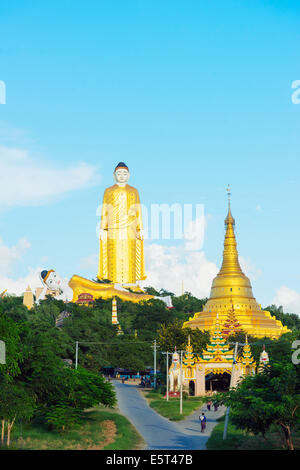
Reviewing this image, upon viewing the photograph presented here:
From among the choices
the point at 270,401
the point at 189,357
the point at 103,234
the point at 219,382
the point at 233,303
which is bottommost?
the point at 219,382

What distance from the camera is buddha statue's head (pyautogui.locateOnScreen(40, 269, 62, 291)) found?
10262 cm

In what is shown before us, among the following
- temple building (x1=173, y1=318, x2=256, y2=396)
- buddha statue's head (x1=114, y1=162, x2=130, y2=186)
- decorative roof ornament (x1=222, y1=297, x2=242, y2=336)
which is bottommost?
temple building (x1=173, y1=318, x2=256, y2=396)

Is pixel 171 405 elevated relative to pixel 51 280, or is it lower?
lower

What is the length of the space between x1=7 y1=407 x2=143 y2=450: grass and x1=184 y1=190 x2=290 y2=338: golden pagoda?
1774 inches

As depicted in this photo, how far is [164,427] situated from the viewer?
112ft

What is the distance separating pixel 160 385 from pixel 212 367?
7821mm

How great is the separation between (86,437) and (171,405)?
49.2ft

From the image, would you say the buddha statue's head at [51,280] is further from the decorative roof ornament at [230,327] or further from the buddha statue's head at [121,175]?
the decorative roof ornament at [230,327]

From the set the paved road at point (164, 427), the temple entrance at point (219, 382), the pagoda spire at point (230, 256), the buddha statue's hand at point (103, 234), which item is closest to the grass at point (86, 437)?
the paved road at point (164, 427)

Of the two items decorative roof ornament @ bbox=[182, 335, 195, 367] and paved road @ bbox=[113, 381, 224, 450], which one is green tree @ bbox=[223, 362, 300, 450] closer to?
paved road @ bbox=[113, 381, 224, 450]

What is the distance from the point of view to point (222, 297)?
85.7m

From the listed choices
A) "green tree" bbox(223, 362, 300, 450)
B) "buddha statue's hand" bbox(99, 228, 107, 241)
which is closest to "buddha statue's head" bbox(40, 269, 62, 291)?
"buddha statue's hand" bbox(99, 228, 107, 241)

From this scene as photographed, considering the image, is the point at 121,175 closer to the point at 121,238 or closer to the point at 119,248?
the point at 121,238

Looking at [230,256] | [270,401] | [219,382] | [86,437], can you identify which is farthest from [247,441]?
[230,256]
